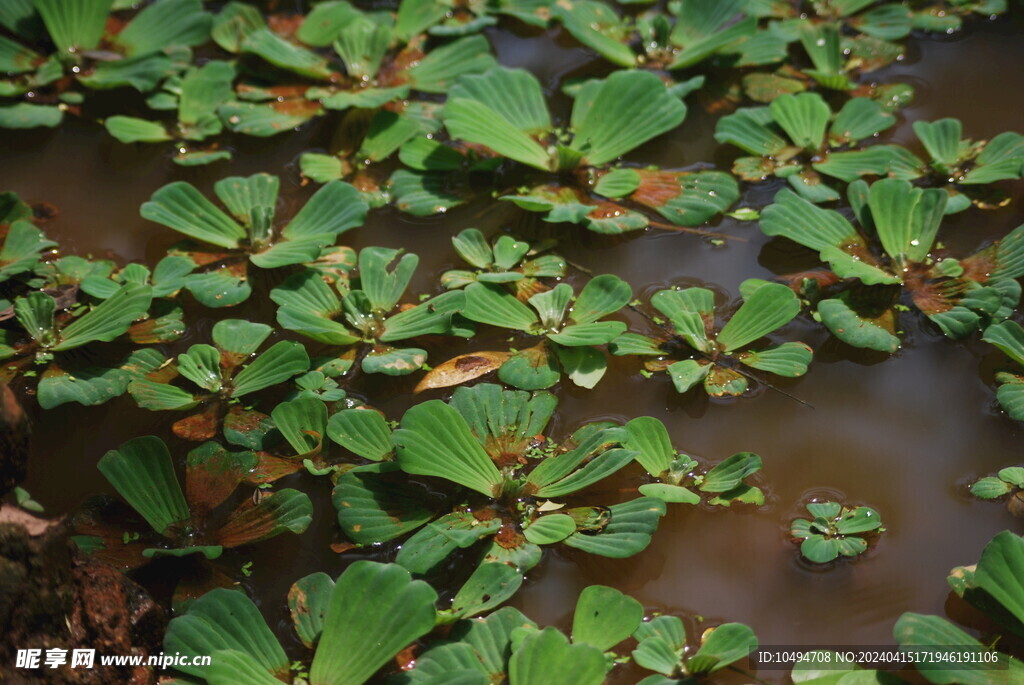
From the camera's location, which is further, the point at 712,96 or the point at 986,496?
the point at 712,96

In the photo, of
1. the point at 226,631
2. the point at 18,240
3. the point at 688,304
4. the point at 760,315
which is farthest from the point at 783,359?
the point at 18,240

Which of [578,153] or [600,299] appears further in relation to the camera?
[578,153]

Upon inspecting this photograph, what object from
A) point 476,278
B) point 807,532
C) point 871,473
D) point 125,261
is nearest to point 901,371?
point 871,473

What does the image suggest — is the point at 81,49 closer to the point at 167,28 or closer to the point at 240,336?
the point at 167,28

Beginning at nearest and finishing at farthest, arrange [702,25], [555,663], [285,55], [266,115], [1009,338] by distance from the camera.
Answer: [555,663]
[1009,338]
[266,115]
[285,55]
[702,25]

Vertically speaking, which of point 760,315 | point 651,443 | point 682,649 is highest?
point 760,315

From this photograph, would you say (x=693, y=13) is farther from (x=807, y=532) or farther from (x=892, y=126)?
(x=807, y=532)

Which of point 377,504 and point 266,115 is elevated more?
point 266,115

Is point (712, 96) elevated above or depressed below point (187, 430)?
above
